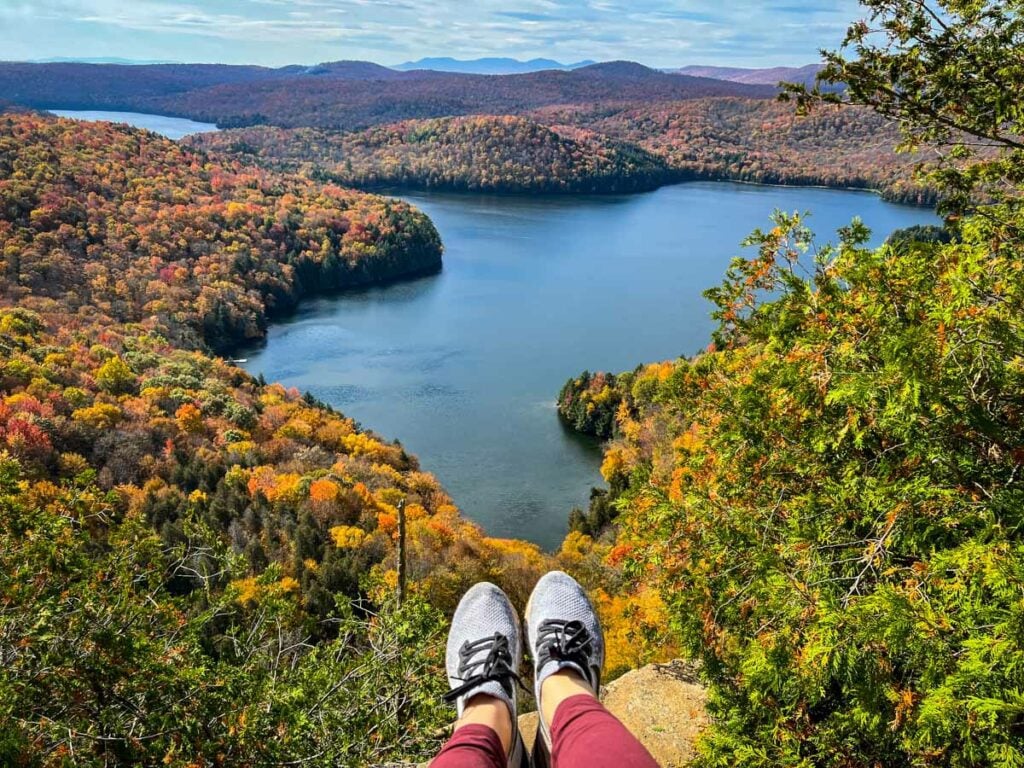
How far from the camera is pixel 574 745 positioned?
2.17 metres

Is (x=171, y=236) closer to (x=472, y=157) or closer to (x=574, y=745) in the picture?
(x=472, y=157)

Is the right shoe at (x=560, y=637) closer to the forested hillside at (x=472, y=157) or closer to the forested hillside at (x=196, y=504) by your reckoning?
the forested hillside at (x=196, y=504)

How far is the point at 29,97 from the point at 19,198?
538ft

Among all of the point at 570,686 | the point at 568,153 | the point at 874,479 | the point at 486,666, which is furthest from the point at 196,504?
the point at 568,153

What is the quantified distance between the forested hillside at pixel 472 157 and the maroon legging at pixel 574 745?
374 feet

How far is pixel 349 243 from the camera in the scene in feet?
228

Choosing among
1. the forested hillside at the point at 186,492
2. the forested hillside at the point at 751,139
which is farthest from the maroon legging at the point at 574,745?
the forested hillside at the point at 751,139

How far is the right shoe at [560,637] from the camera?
305 centimetres

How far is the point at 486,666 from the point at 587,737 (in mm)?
951

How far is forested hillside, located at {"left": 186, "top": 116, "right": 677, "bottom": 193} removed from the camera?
112625 millimetres

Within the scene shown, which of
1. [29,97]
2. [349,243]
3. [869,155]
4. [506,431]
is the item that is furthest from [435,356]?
[29,97]

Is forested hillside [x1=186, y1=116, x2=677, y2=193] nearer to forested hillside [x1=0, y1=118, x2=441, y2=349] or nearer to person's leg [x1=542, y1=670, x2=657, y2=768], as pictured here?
forested hillside [x1=0, y1=118, x2=441, y2=349]

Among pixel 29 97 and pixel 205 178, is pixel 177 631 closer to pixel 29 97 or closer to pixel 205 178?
pixel 205 178

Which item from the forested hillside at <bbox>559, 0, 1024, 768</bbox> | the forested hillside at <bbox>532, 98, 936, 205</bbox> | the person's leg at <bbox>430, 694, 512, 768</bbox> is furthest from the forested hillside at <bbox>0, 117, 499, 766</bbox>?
the forested hillside at <bbox>532, 98, 936, 205</bbox>
